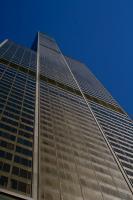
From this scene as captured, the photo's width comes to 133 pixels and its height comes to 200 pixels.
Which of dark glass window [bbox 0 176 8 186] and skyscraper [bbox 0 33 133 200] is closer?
dark glass window [bbox 0 176 8 186]

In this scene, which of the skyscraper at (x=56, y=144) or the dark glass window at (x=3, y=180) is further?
the skyscraper at (x=56, y=144)

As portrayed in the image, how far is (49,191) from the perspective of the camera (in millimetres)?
50438

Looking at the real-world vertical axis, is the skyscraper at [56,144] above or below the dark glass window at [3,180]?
above

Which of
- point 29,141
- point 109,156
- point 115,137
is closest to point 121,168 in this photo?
point 109,156

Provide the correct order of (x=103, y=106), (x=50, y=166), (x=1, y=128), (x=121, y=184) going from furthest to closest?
1. (x=103, y=106)
2. (x=121, y=184)
3. (x=1, y=128)
4. (x=50, y=166)

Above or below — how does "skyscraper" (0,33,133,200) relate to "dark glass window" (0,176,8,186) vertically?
above

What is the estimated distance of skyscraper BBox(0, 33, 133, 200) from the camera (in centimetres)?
5153

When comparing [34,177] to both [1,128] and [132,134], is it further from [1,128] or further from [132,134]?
[132,134]

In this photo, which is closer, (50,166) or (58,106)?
(50,166)

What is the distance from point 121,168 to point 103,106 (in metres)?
48.2

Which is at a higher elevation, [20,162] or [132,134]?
[132,134]

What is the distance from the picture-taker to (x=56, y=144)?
6681 cm

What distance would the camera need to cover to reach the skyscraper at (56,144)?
5153 cm

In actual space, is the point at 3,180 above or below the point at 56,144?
below
